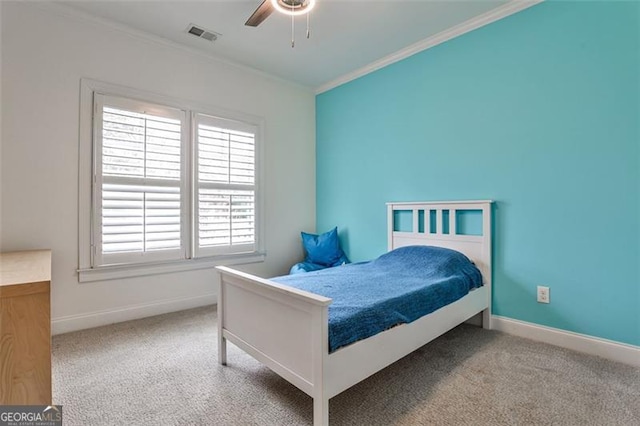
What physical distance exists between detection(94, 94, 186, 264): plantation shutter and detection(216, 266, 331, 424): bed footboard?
4.00 ft

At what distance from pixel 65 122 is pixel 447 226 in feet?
11.3

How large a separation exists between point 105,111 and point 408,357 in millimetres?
3174

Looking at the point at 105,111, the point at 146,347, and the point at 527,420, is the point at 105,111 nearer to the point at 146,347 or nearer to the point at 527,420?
the point at 146,347

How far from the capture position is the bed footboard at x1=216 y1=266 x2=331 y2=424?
1.33 meters

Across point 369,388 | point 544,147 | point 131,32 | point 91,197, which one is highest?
point 131,32

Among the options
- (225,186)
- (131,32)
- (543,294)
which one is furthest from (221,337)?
(131,32)

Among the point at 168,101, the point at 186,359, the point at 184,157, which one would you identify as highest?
the point at 168,101

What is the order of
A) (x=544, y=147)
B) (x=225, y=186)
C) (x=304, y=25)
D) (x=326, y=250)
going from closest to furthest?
(x=544, y=147)
(x=304, y=25)
(x=225, y=186)
(x=326, y=250)

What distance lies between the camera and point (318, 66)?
141 inches

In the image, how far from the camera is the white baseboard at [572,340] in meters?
2.04

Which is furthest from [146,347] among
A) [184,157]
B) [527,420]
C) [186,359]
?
[527,420]

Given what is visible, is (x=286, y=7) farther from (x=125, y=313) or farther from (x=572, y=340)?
(x=572, y=340)

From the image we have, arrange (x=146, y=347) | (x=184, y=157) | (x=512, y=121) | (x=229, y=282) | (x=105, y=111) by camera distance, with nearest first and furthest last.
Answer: (x=229, y=282) < (x=146, y=347) < (x=512, y=121) < (x=105, y=111) < (x=184, y=157)

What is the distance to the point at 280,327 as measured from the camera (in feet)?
5.23
